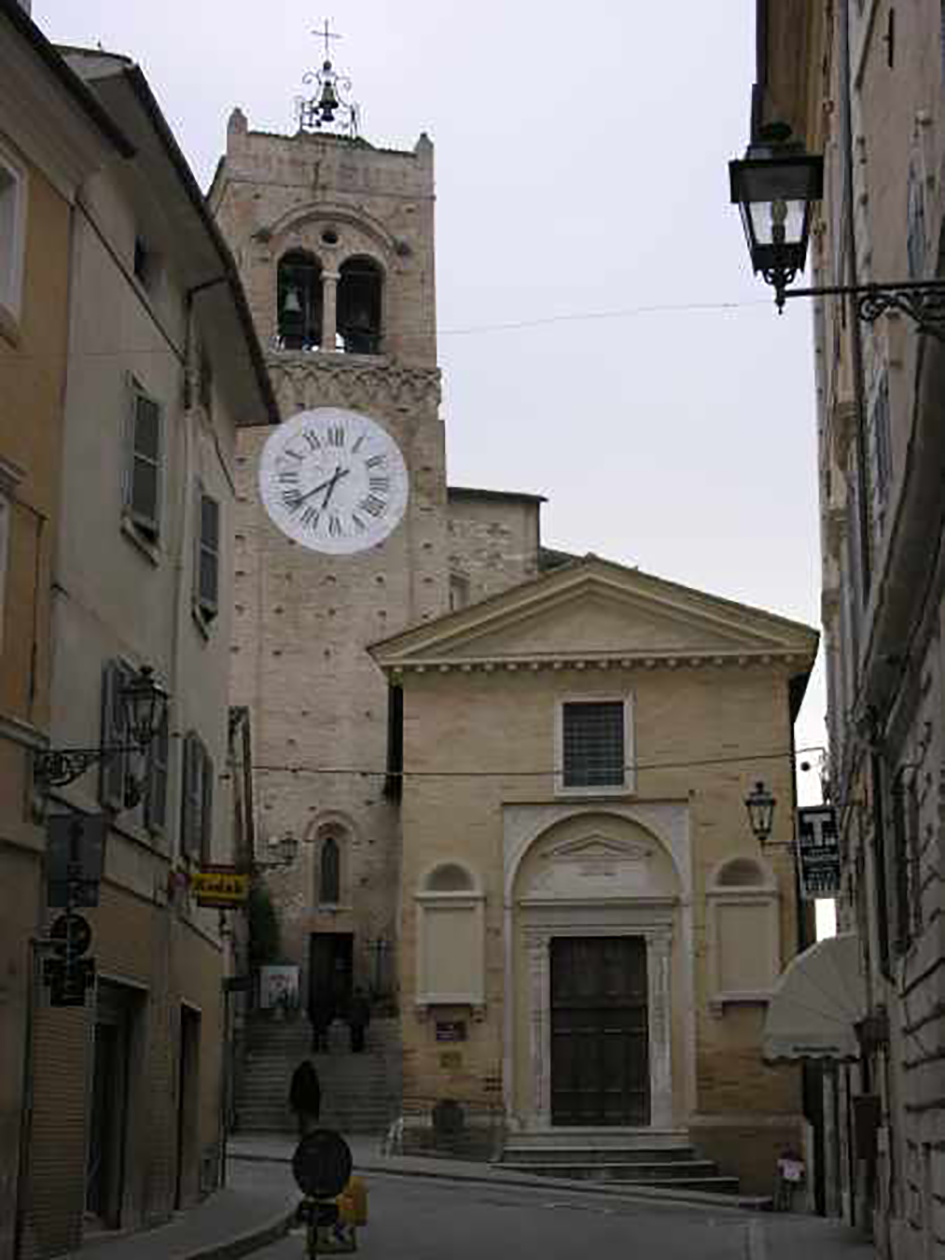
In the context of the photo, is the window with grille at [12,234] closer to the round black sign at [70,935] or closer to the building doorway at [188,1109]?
the round black sign at [70,935]

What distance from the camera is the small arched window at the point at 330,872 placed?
4859cm

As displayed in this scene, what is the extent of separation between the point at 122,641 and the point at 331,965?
1246 inches

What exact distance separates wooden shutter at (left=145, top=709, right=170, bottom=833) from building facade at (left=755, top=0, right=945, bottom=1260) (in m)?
6.20

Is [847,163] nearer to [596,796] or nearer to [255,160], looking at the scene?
[596,796]

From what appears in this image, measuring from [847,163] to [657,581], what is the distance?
18938mm

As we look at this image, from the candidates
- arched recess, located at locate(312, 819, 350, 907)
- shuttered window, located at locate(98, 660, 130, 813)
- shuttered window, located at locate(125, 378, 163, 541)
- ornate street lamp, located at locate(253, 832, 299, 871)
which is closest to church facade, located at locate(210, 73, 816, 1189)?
ornate street lamp, located at locate(253, 832, 299, 871)

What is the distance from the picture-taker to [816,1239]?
20.8 metres

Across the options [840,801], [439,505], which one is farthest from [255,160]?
[840,801]

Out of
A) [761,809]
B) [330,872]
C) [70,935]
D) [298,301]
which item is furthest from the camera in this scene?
[298,301]

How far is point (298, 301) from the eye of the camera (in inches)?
2115


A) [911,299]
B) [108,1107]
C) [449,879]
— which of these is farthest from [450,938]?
[911,299]

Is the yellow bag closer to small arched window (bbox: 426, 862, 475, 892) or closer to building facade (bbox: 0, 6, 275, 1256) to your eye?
building facade (bbox: 0, 6, 275, 1256)

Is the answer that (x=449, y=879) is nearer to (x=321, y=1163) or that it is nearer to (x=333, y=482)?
(x=333, y=482)

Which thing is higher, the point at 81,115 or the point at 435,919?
the point at 81,115
